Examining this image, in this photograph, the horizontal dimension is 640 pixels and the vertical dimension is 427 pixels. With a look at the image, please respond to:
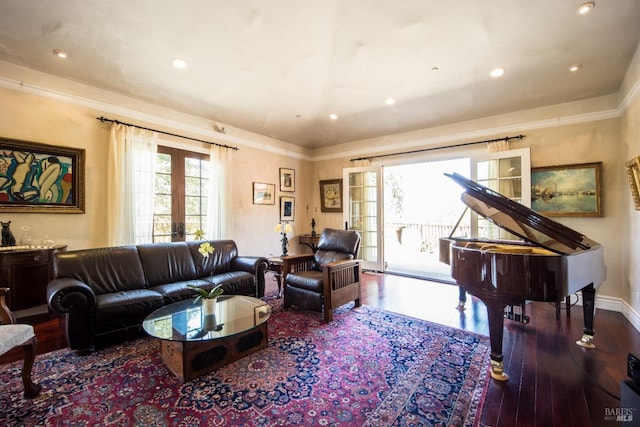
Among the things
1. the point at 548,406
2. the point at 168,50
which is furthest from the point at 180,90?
the point at 548,406

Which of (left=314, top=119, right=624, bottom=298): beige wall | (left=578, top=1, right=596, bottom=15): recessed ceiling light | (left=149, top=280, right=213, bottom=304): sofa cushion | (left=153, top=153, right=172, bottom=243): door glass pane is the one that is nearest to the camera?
(left=578, top=1, right=596, bottom=15): recessed ceiling light

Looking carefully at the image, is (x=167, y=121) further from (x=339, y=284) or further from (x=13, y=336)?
(x=339, y=284)

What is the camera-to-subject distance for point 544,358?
91.9 inches

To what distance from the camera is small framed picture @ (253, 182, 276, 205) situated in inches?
219

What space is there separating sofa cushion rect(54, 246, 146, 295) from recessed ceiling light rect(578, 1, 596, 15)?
4924 millimetres

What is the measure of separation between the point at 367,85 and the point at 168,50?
231 cm

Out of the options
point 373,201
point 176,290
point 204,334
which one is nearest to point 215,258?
point 176,290

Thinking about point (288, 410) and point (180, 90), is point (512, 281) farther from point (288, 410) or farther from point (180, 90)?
point (180, 90)

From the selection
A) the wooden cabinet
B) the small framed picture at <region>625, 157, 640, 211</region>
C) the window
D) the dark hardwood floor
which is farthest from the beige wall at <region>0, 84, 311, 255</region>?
the small framed picture at <region>625, 157, 640, 211</region>

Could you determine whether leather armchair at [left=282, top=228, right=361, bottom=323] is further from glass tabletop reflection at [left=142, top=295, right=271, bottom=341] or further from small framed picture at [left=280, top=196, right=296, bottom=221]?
small framed picture at [left=280, top=196, right=296, bottom=221]

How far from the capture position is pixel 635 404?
1.29 m

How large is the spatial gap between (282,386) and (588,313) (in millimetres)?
2814

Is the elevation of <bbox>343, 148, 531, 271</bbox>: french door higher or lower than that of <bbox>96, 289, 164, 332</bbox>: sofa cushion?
higher

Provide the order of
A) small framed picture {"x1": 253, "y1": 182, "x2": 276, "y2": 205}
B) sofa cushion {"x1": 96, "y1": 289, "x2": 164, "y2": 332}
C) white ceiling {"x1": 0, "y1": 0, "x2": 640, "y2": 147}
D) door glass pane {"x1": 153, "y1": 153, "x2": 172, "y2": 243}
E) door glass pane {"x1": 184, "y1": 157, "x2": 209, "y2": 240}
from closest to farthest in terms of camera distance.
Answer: white ceiling {"x1": 0, "y1": 0, "x2": 640, "y2": 147} < sofa cushion {"x1": 96, "y1": 289, "x2": 164, "y2": 332} < door glass pane {"x1": 153, "y1": 153, "x2": 172, "y2": 243} < door glass pane {"x1": 184, "y1": 157, "x2": 209, "y2": 240} < small framed picture {"x1": 253, "y1": 182, "x2": 276, "y2": 205}
